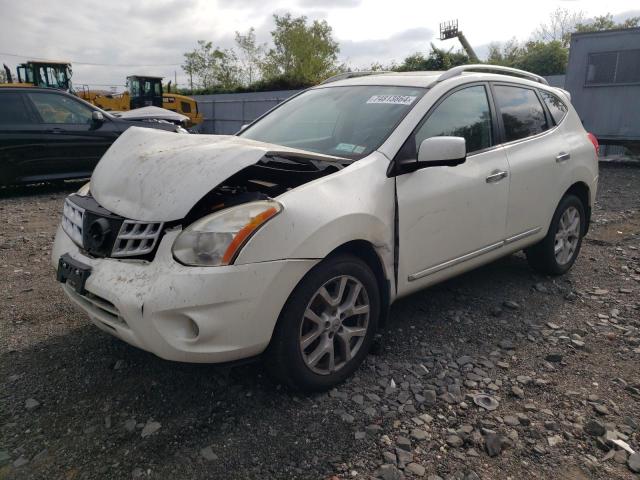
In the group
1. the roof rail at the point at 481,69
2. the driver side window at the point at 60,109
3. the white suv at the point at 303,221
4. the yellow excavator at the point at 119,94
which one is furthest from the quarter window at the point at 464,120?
the yellow excavator at the point at 119,94

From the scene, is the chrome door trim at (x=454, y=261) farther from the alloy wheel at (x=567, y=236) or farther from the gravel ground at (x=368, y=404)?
the alloy wheel at (x=567, y=236)

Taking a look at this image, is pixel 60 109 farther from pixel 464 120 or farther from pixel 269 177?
pixel 464 120

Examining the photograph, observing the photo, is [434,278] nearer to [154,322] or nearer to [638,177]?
[154,322]

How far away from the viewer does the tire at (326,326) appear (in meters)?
2.44

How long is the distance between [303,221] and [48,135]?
23.5ft

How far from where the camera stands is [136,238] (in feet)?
7.88

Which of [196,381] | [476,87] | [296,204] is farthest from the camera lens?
[476,87]

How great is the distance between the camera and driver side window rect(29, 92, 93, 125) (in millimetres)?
8008

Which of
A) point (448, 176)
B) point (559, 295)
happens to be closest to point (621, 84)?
point (559, 295)

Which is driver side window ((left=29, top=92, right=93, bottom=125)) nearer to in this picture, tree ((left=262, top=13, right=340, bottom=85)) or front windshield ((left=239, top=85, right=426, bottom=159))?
front windshield ((left=239, top=85, right=426, bottom=159))

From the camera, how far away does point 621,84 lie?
1202 cm

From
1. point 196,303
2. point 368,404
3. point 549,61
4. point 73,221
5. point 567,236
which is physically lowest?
point 368,404

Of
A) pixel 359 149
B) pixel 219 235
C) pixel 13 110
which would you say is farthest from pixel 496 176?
pixel 13 110

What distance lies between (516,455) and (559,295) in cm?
221
